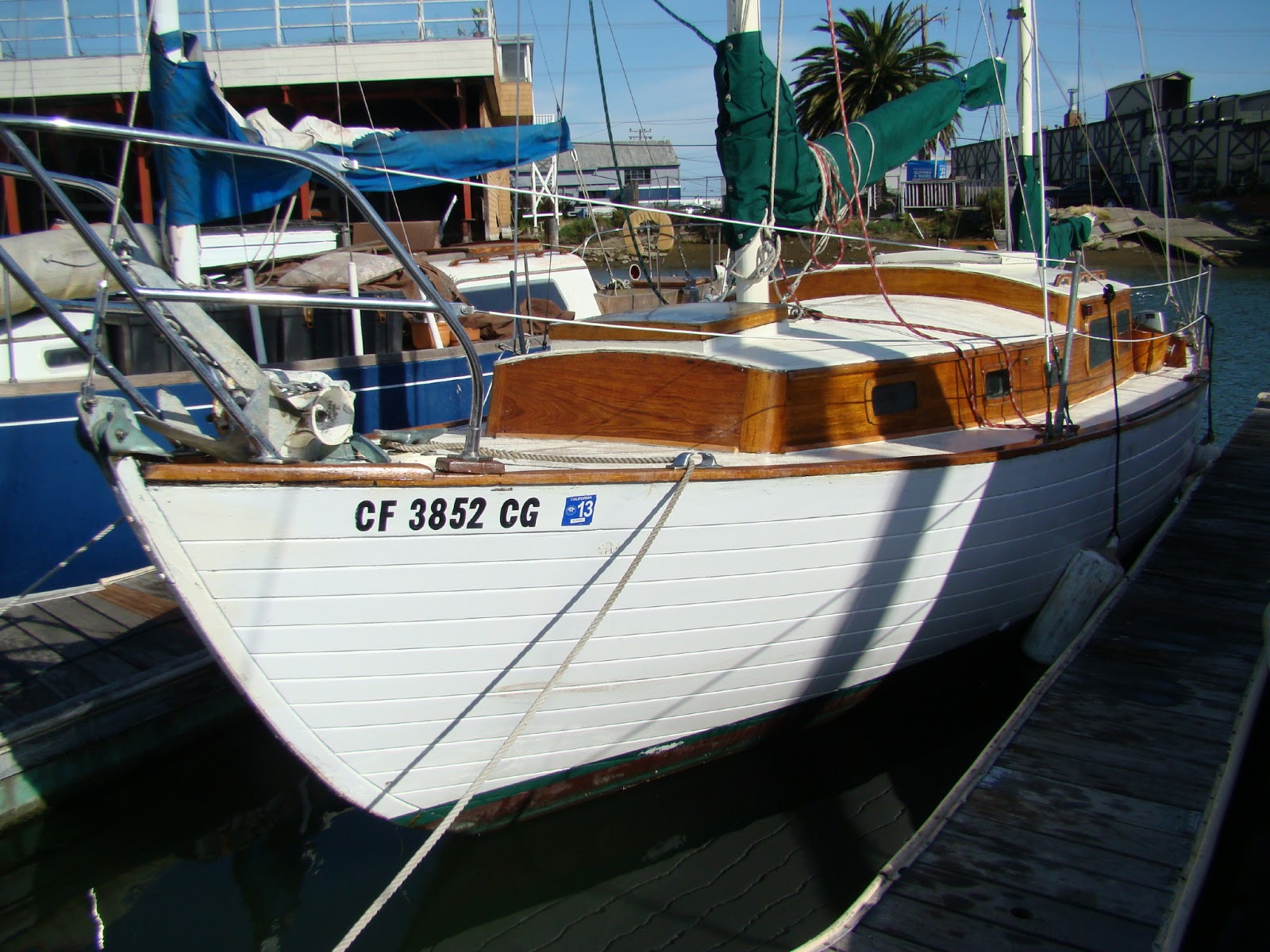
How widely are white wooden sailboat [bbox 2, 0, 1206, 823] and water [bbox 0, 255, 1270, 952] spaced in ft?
1.08

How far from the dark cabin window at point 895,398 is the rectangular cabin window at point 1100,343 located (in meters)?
2.58

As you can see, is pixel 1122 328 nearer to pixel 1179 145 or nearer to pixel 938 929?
pixel 938 929

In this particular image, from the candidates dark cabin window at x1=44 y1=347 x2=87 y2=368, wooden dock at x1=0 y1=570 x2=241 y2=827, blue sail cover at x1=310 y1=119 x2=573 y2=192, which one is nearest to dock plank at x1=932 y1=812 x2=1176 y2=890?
wooden dock at x1=0 y1=570 x2=241 y2=827

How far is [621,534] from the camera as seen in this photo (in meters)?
4.63

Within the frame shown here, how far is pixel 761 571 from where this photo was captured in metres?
5.02

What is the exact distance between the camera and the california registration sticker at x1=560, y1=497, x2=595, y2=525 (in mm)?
4484

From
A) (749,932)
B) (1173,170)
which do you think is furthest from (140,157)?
(1173,170)

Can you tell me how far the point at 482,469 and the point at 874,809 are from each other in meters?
3.17

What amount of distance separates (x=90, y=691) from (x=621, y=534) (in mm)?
3603

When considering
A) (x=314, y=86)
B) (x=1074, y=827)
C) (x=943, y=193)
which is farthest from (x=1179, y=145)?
(x=1074, y=827)

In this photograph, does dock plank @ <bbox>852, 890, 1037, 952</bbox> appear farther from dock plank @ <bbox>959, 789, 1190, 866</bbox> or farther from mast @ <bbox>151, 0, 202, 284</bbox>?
mast @ <bbox>151, 0, 202, 284</bbox>

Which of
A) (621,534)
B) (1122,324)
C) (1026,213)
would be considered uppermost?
(1026,213)

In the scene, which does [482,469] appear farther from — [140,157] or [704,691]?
[140,157]

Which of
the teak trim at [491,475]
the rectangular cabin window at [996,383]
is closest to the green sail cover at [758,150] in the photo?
the rectangular cabin window at [996,383]
